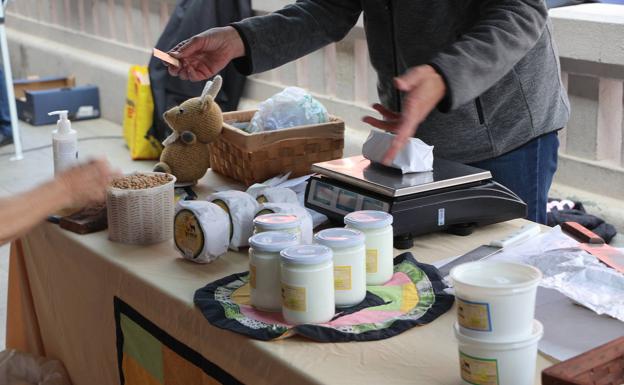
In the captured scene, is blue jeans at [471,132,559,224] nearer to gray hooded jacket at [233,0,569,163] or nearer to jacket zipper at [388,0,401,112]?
gray hooded jacket at [233,0,569,163]

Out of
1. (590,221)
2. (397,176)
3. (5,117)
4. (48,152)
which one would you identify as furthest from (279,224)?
(5,117)

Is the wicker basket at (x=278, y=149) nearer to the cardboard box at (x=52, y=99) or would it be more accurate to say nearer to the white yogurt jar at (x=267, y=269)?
the white yogurt jar at (x=267, y=269)

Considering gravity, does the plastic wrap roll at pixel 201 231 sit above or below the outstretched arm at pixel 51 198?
below

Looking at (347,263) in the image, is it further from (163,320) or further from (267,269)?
(163,320)

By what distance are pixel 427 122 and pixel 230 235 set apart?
0.57 m

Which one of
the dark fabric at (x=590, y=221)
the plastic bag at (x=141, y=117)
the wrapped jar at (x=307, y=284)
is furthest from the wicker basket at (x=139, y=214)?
the plastic bag at (x=141, y=117)

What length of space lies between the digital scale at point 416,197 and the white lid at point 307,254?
35 centimetres

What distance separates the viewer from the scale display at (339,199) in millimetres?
1724

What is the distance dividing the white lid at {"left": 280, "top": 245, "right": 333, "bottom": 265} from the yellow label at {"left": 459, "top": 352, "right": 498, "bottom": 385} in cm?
27

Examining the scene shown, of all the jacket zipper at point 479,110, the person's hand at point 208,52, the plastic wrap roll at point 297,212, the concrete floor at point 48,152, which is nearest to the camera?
the plastic wrap roll at point 297,212

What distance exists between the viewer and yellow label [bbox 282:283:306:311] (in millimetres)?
1351

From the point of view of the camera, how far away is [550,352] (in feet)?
4.24

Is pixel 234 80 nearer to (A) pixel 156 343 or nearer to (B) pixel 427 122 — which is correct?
(B) pixel 427 122

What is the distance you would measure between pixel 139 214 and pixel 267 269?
0.50 m
